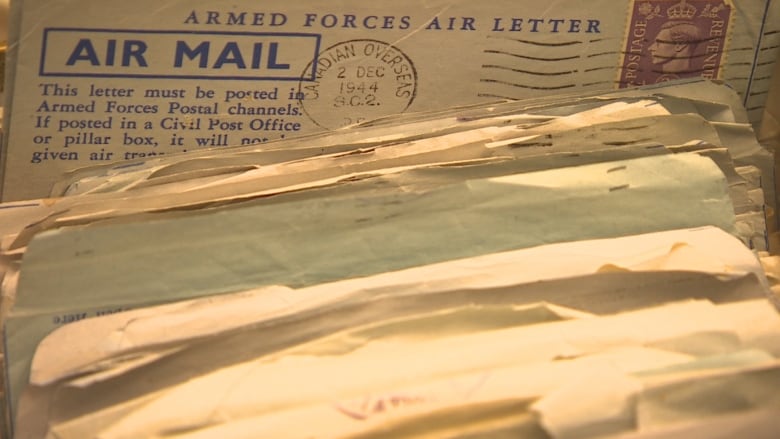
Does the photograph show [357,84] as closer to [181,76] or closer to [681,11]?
[181,76]

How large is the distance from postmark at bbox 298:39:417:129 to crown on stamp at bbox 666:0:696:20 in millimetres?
194

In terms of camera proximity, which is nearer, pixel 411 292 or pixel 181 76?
pixel 411 292

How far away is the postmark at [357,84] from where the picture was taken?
0.53 meters

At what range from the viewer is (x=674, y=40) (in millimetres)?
527

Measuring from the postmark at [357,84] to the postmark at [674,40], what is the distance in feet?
0.55

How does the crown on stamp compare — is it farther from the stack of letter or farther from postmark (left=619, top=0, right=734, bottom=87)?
the stack of letter

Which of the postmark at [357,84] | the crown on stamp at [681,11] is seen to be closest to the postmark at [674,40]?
the crown on stamp at [681,11]

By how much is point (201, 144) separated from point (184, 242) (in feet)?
0.62

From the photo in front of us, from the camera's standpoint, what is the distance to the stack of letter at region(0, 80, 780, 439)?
29 cm

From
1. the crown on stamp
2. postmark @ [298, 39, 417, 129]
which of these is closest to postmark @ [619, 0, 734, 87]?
the crown on stamp

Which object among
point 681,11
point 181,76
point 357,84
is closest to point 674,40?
point 681,11

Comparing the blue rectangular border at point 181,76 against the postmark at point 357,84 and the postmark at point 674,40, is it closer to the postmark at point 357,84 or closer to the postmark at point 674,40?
the postmark at point 357,84

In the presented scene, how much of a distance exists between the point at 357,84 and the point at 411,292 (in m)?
0.24

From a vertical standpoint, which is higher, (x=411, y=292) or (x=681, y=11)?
(x=681, y=11)
